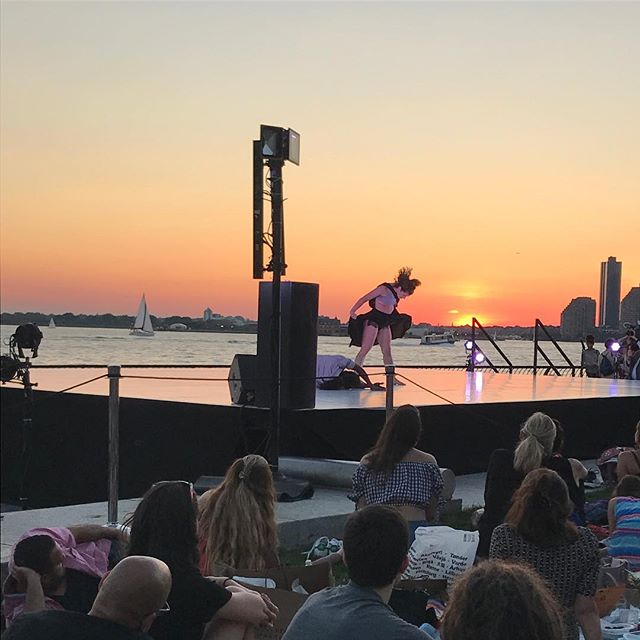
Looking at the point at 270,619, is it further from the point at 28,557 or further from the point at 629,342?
the point at 629,342

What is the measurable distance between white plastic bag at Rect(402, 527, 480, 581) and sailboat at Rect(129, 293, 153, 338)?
63062mm

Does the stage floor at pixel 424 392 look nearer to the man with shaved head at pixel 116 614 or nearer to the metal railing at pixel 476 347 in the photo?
the metal railing at pixel 476 347

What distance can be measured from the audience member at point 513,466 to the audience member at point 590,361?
44.0 feet

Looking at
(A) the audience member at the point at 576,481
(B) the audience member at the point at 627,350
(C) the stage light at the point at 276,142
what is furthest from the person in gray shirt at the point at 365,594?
(B) the audience member at the point at 627,350

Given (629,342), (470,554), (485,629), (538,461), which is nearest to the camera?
(485,629)

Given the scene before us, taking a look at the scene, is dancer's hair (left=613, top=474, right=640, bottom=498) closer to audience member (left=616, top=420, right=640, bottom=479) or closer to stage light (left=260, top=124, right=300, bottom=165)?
audience member (left=616, top=420, right=640, bottom=479)

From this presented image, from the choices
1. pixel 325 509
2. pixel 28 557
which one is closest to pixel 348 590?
pixel 28 557

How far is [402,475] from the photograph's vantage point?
16.2 feet

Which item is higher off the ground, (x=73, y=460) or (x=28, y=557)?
(x=28, y=557)

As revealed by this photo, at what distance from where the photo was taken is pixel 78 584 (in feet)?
11.6

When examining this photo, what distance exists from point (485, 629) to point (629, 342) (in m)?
16.0

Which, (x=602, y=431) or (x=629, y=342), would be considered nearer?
(x=602, y=431)

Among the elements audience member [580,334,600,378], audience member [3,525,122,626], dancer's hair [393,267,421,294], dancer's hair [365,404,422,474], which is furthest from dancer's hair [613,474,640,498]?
audience member [580,334,600,378]

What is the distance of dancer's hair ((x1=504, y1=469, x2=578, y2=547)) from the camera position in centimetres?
360
